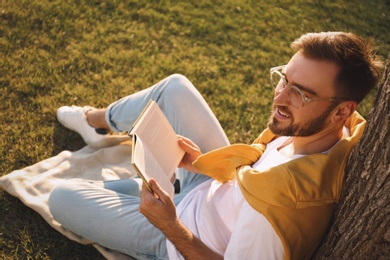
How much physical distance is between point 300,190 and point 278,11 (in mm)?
4329

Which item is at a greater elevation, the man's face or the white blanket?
the man's face

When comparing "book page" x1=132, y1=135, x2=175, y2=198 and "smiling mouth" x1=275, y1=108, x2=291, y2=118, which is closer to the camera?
Answer: "book page" x1=132, y1=135, x2=175, y2=198

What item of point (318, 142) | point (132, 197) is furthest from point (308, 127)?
point (132, 197)

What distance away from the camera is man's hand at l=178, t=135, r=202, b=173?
2736 millimetres

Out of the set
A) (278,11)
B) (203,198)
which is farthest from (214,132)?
(278,11)

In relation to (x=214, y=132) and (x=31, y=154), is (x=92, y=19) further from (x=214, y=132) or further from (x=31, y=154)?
(x=214, y=132)

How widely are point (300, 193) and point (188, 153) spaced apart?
928mm

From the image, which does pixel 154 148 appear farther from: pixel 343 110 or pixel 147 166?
pixel 343 110

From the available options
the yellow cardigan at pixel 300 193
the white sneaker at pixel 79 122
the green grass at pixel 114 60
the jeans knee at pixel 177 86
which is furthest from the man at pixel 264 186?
the white sneaker at pixel 79 122

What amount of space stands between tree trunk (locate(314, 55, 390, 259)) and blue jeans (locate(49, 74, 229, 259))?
3.24 feet

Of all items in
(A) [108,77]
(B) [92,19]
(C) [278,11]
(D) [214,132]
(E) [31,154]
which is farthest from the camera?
(C) [278,11]

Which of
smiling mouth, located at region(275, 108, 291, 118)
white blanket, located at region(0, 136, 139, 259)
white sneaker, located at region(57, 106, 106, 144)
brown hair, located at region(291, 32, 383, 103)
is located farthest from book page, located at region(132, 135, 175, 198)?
white sneaker, located at region(57, 106, 106, 144)

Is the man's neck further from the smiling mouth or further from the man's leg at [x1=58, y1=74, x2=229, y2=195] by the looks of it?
the man's leg at [x1=58, y1=74, x2=229, y2=195]

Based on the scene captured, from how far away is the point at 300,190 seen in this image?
198 cm
